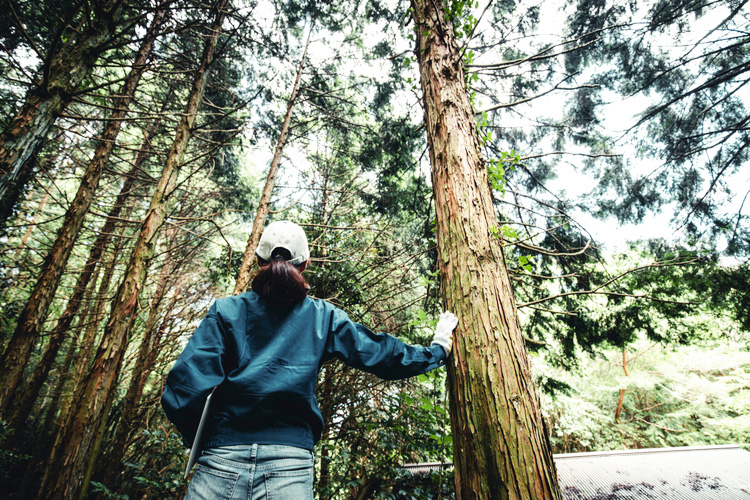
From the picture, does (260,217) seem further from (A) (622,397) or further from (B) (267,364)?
(A) (622,397)

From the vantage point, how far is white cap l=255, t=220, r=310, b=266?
167 centimetres

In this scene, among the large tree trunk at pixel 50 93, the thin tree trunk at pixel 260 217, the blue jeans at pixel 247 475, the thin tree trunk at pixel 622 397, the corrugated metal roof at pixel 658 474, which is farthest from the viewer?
the thin tree trunk at pixel 622 397

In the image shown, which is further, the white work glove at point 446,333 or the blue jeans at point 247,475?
the white work glove at point 446,333

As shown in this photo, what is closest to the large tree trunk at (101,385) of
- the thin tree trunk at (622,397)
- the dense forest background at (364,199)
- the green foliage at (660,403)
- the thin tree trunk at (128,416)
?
the dense forest background at (364,199)

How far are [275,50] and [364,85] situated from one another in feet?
6.95

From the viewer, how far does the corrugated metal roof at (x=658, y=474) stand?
20.4 ft

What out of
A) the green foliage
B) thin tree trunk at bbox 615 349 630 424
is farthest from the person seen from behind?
thin tree trunk at bbox 615 349 630 424

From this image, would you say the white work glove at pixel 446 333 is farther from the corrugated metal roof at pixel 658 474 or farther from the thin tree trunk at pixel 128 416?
the corrugated metal roof at pixel 658 474

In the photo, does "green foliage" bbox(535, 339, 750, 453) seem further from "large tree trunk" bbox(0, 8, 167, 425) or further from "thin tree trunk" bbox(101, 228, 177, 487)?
"large tree trunk" bbox(0, 8, 167, 425)

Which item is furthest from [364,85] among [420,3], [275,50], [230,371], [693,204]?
[230,371]

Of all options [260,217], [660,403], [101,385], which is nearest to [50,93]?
[260,217]

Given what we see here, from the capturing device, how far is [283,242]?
1.67 metres

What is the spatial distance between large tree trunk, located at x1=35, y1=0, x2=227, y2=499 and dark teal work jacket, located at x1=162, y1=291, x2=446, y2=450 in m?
2.69

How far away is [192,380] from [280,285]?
53 centimetres
